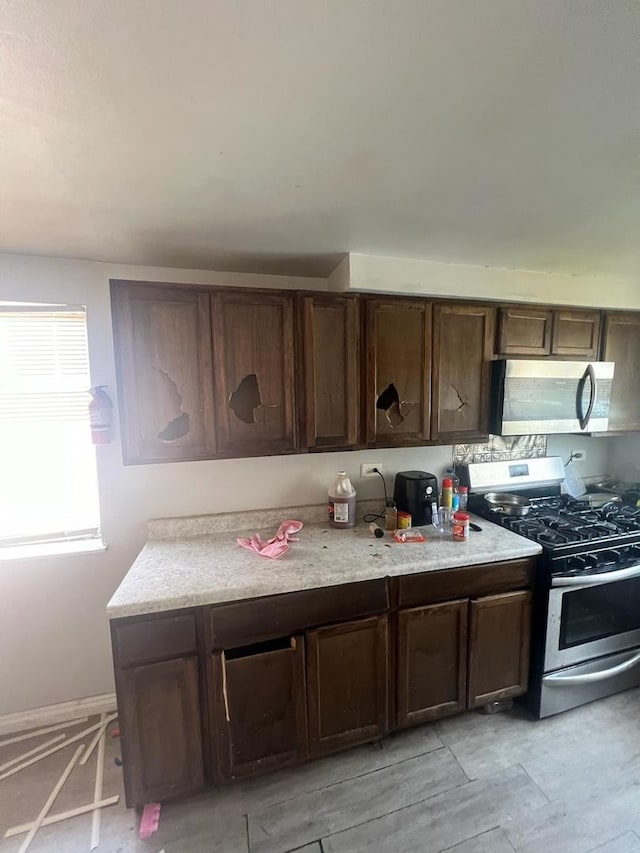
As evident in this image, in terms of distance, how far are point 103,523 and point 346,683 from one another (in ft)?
4.76

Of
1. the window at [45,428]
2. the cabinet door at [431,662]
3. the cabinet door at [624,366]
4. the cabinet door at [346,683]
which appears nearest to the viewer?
the cabinet door at [346,683]

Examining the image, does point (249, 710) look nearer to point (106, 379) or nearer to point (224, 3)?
point (106, 379)

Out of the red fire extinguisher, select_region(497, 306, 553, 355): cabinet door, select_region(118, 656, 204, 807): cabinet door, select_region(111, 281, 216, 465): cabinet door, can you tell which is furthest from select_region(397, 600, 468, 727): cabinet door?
the red fire extinguisher

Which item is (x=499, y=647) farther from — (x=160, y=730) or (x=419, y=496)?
(x=160, y=730)

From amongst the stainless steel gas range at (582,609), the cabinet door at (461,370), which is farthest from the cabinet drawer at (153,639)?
the stainless steel gas range at (582,609)

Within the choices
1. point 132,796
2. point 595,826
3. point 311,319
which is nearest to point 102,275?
point 311,319

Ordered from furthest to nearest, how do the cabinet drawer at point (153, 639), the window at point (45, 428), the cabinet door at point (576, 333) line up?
the cabinet door at point (576, 333), the window at point (45, 428), the cabinet drawer at point (153, 639)

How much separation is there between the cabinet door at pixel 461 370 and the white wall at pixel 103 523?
2.85 ft

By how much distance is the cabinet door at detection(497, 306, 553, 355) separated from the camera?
2166 mm

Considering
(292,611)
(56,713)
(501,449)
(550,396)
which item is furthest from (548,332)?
(56,713)

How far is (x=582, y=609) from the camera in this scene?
1.93 m

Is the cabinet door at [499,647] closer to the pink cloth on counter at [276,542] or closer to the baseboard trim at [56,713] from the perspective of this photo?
the pink cloth on counter at [276,542]

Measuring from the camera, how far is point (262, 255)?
6.02ft

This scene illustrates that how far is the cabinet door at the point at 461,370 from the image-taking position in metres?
2.07
